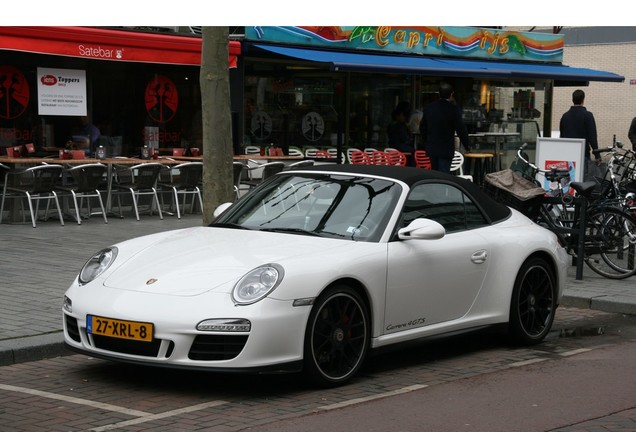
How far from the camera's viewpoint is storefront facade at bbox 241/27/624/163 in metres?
20.7

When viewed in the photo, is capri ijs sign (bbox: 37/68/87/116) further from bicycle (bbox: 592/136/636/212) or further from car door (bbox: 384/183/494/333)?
car door (bbox: 384/183/494/333)

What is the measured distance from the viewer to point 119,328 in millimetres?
6570

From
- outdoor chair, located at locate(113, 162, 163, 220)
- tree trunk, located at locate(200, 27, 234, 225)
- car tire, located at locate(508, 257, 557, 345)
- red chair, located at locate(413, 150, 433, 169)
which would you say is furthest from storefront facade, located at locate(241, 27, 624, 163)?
car tire, located at locate(508, 257, 557, 345)

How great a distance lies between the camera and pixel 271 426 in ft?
19.4

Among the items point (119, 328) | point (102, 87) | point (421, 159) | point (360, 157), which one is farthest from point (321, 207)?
point (421, 159)

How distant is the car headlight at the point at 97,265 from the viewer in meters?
7.15

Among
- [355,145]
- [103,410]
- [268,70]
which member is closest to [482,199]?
[103,410]

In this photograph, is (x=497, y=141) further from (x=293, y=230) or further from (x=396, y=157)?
(x=293, y=230)

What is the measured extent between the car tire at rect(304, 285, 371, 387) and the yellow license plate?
0.99 metres

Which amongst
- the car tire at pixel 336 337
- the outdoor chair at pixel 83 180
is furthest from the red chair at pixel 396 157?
the car tire at pixel 336 337

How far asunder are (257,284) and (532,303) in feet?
9.15

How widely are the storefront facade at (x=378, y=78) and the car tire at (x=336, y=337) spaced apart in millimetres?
13108

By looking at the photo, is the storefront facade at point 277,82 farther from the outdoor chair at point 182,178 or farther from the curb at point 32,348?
the curb at point 32,348

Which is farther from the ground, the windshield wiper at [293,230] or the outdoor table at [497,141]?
the windshield wiper at [293,230]
